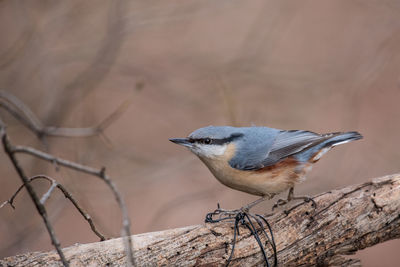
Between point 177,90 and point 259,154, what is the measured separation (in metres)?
3.28

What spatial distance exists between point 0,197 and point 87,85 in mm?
2164

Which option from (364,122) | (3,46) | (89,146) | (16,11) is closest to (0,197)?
(89,146)

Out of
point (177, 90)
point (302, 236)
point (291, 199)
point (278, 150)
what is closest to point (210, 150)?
point (278, 150)

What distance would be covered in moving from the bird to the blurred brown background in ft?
3.61

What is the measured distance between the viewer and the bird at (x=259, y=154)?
11.7 feet

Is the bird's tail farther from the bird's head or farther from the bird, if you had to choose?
the bird's head

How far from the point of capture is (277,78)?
704cm

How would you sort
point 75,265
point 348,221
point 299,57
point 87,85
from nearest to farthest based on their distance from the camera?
point 75,265
point 348,221
point 87,85
point 299,57

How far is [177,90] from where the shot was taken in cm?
677

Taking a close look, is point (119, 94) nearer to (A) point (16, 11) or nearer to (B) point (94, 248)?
(A) point (16, 11)

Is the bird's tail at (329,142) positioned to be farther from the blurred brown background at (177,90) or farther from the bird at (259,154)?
the blurred brown background at (177,90)

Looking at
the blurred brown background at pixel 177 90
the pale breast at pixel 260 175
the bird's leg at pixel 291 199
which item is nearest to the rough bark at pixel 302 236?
the bird's leg at pixel 291 199

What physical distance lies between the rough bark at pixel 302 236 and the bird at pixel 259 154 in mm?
287

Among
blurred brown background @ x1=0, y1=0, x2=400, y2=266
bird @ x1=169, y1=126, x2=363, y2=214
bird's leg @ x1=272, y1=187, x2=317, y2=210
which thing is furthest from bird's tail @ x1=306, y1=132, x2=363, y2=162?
blurred brown background @ x1=0, y1=0, x2=400, y2=266
